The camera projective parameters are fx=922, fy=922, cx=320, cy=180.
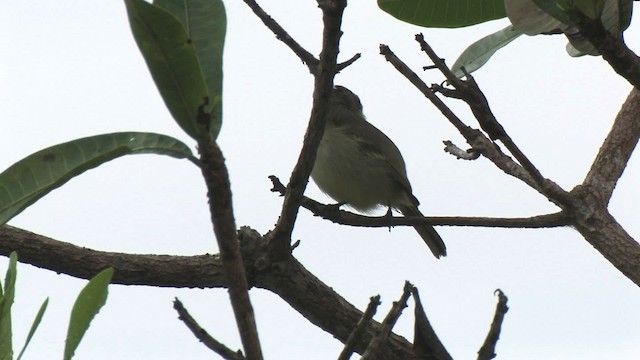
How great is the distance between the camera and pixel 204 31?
1397 millimetres

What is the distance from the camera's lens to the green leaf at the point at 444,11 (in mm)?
2465

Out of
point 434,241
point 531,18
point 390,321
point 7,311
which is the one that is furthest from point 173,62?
point 434,241

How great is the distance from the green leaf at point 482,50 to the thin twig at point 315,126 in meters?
0.74

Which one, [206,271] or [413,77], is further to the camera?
[206,271]

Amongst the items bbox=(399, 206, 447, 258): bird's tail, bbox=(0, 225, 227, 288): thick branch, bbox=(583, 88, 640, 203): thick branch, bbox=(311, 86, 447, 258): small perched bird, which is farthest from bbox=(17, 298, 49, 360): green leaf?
bbox=(399, 206, 447, 258): bird's tail

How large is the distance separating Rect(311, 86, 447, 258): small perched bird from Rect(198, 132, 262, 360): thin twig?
4.83m

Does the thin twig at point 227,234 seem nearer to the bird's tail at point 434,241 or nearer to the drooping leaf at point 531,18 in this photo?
the drooping leaf at point 531,18

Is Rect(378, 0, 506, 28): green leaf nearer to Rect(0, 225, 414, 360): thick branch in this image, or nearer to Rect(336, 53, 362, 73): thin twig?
Rect(336, 53, 362, 73): thin twig

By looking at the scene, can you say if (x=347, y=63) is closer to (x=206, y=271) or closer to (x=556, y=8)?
(x=556, y=8)

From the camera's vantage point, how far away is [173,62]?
1.24 meters

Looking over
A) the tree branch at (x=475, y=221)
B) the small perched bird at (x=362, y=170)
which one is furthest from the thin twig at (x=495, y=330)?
the small perched bird at (x=362, y=170)

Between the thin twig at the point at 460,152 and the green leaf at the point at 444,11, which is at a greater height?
the thin twig at the point at 460,152

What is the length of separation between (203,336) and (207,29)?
0.47 meters

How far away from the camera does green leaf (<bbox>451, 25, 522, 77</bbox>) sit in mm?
3000
